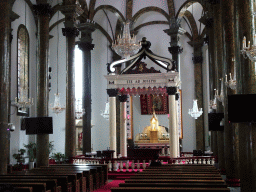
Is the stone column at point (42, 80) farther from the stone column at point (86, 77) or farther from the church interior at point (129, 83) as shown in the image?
the stone column at point (86, 77)

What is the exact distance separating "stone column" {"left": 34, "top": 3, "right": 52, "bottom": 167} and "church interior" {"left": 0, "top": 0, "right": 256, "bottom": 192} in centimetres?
4

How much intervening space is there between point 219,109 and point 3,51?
7.86 m

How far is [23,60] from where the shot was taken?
63.4ft

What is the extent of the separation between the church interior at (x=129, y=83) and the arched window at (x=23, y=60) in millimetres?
53

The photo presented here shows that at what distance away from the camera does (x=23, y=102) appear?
52.2ft

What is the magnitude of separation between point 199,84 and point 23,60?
10.3 m

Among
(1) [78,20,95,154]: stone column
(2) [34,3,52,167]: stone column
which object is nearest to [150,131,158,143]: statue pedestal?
(1) [78,20,95,154]: stone column

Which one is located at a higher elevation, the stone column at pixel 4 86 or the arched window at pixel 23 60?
the arched window at pixel 23 60

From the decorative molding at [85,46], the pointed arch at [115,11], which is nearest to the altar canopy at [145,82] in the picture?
the decorative molding at [85,46]

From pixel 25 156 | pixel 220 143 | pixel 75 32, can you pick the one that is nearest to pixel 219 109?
pixel 220 143

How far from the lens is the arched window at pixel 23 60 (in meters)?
18.8

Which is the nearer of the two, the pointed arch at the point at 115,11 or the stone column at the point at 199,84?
the pointed arch at the point at 115,11

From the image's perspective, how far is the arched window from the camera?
18.8 metres

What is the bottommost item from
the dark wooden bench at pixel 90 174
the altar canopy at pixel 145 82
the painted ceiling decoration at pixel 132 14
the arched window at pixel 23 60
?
the dark wooden bench at pixel 90 174
